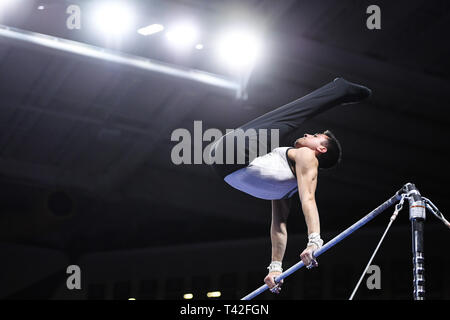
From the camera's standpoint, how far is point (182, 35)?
8.21m

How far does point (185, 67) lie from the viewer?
891 centimetres

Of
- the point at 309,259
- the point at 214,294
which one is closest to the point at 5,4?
the point at 309,259

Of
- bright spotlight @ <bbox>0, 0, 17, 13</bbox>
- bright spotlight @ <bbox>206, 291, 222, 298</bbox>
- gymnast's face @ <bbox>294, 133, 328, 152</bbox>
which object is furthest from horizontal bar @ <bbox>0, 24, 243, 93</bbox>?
bright spotlight @ <bbox>206, 291, 222, 298</bbox>

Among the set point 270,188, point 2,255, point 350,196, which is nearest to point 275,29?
point 270,188

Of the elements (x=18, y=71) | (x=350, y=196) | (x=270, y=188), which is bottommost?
(x=270, y=188)

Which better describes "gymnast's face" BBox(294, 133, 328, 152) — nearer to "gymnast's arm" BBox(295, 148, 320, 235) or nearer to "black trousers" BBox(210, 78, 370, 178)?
"gymnast's arm" BBox(295, 148, 320, 235)

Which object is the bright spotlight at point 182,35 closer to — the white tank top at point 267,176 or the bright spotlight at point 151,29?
the bright spotlight at point 151,29

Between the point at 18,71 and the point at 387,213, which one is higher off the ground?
the point at 18,71

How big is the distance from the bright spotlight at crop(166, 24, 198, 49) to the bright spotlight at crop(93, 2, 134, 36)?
1.64ft

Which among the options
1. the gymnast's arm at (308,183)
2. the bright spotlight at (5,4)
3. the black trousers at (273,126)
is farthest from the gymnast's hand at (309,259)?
the bright spotlight at (5,4)

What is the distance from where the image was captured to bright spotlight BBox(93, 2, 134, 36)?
25.7 ft

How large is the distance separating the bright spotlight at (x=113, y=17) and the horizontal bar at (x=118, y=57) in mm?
328

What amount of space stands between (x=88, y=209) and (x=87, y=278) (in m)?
1.30
